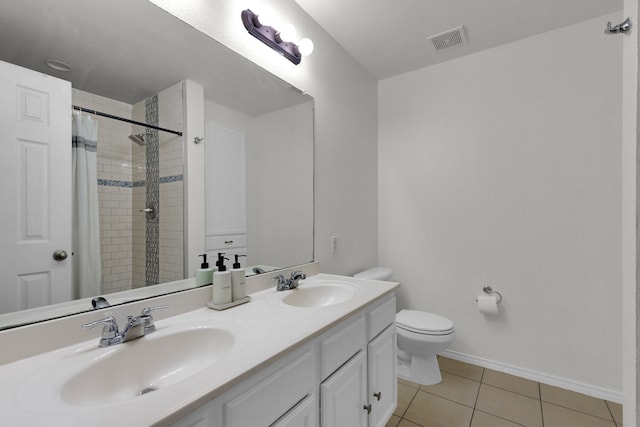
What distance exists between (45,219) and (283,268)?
1035 mm

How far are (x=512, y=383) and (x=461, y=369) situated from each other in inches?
12.8

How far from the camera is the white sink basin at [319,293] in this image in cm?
142

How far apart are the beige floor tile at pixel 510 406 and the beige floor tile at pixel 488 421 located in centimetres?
4

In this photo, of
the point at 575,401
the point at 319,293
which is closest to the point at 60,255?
the point at 319,293

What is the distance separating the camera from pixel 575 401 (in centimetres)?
181

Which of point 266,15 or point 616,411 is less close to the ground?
point 266,15

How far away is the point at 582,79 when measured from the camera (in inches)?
74.0

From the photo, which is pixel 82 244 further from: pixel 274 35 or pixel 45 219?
pixel 274 35

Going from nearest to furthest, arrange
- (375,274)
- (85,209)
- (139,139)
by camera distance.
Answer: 1. (85,209)
2. (139,139)
3. (375,274)

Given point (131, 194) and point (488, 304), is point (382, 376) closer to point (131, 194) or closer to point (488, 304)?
point (488, 304)

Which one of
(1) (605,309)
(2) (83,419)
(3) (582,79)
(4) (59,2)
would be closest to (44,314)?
(2) (83,419)

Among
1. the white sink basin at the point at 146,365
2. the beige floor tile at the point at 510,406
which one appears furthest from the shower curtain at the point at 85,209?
the beige floor tile at the point at 510,406

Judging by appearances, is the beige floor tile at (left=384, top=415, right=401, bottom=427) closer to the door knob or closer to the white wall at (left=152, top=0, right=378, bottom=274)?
the white wall at (left=152, top=0, right=378, bottom=274)

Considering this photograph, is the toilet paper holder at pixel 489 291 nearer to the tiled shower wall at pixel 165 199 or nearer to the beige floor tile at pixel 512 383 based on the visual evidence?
the beige floor tile at pixel 512 383
